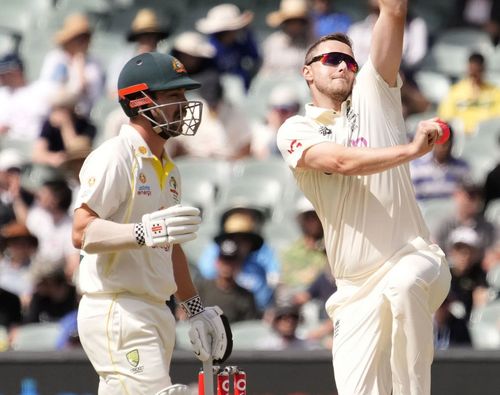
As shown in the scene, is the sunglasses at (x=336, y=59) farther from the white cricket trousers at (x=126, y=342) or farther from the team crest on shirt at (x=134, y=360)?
the team crest on shirt at (x=134, y=360)

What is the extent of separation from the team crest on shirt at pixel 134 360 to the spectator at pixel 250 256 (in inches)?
156

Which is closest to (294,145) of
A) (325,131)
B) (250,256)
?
(325,131)

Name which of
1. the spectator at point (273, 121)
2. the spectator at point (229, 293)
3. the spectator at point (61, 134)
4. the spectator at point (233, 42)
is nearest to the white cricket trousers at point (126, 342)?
the spectator at point (229, 293)

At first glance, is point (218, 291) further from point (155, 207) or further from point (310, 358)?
point (155, 207)

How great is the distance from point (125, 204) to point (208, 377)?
0.83 m

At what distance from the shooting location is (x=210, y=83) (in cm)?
1151

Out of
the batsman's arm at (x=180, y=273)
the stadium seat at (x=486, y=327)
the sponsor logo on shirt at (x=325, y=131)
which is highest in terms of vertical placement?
the sponsor logo on shirt at (x=325, y=131)

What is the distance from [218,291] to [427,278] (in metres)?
→ 4.11

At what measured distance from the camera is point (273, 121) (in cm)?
1119

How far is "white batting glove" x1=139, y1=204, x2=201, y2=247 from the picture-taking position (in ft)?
17.0

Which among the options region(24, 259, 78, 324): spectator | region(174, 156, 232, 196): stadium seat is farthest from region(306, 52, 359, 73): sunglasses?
region(174, 156, 232, 196): stadium seat

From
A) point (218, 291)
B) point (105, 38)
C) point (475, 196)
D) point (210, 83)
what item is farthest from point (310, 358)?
point (105, 38)

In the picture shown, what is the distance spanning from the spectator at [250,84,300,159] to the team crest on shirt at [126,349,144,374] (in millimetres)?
5784

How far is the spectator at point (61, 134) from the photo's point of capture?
1152 centimetres
